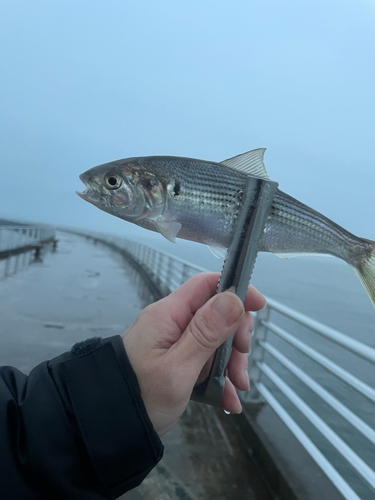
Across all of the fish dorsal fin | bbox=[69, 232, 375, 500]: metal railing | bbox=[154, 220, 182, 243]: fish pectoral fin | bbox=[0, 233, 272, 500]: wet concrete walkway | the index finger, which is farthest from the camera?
bbox=[0, 233, 272, 500]: wet concrete walkway

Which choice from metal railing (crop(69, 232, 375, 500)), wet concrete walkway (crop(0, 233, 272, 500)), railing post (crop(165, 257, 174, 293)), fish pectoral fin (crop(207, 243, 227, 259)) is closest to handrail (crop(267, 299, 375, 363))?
metal railing (crop(69, 232, 375, 500))

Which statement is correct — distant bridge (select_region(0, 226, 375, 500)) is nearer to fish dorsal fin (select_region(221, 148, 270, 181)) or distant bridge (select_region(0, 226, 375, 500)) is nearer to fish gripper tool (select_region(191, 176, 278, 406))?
fish gripper tool (select_region(191, 176, 278, 406))

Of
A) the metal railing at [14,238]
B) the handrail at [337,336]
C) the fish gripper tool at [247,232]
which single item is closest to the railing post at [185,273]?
the handrail at [337,336]

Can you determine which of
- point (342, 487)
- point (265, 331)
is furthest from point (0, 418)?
point (265, 331)

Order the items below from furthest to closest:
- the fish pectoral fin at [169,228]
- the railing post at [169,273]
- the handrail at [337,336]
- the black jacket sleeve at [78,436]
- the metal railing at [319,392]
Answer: the railing post at [169,273] → the metal railing at [319,392] → the handrail at [337,336] → the black jacket sleeve at [78,436] → the fish pectoral fin at [169,228]

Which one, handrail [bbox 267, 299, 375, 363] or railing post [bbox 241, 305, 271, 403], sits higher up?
handrail [bbox 267, 299, 375, 363]

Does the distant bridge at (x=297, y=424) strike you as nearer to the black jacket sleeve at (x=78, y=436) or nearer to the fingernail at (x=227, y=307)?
the fingernail at (x=227, y=307)
